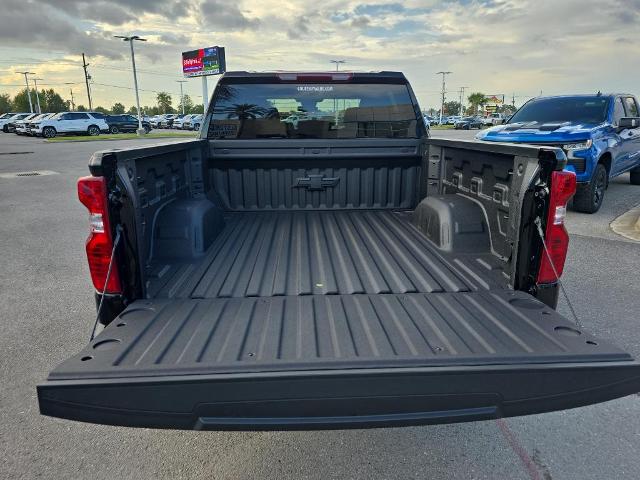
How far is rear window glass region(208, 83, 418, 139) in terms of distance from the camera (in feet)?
13.9

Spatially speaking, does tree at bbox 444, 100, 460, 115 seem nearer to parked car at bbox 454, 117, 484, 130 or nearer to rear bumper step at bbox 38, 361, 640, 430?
parked car at bbox 454, 117, 484, 130

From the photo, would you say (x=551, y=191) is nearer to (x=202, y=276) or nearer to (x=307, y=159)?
(x=202, y=276)

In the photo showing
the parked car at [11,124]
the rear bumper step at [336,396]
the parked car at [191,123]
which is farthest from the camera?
the parked car at [191,123]

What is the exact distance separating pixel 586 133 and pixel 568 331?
6993mm

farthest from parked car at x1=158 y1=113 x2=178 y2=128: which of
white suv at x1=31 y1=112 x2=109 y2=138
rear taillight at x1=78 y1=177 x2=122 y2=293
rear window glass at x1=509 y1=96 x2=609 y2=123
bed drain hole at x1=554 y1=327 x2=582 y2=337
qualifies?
bed drain hole at x1=554 y1=327 x2=582 y2=337

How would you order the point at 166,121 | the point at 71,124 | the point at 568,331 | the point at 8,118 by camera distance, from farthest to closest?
the point at 166,121, the point at 8,118, the point at 71,124, the point at 568,331

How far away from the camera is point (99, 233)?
225 centimetres

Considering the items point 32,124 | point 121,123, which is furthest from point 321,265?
point 121,123

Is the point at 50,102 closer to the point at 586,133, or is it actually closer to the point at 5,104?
the point at 5,104

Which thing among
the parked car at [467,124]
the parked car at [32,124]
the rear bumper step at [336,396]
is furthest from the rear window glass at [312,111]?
the parked car at [467,124]

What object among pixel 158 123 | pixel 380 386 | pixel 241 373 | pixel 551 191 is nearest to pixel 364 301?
pixel 380 386

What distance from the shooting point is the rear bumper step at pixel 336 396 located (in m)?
1.64

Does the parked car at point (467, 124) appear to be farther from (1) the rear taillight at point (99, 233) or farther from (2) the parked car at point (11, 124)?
(1) the rear taillight at point (99, 233)

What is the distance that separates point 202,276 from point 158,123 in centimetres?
5822
